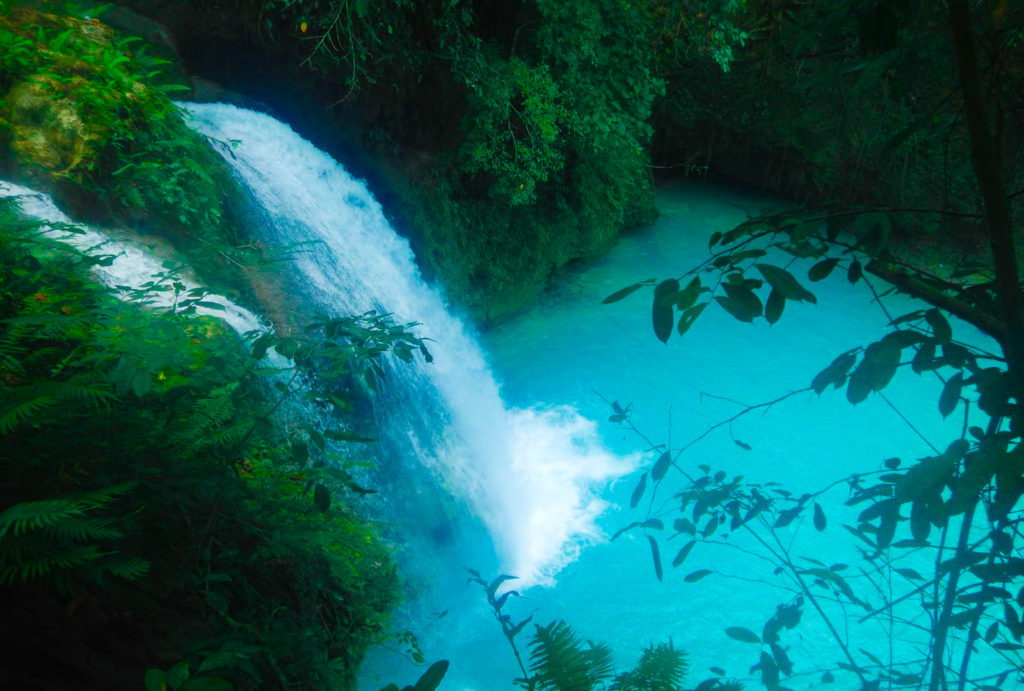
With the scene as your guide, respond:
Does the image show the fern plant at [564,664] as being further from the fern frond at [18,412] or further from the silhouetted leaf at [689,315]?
the fern frond at [18,412]

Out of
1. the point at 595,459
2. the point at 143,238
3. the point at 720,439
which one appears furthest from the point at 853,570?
the point at 143,238

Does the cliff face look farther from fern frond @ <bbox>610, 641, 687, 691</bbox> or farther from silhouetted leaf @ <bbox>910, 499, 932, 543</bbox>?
silhouetted leaf @ <bbox>910, 499, 932, 543</bbox>

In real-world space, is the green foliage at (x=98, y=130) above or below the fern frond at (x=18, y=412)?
above

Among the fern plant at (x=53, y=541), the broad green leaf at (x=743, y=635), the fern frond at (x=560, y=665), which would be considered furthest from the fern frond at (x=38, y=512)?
the broad green leaf at (x=743, y=635)

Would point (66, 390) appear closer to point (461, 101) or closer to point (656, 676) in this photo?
point (656, 676)

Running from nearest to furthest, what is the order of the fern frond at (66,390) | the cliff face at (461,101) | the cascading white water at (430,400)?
the fern frond at (66,390) → the cascading white water at (430,400) → the cliff face at (461,101)

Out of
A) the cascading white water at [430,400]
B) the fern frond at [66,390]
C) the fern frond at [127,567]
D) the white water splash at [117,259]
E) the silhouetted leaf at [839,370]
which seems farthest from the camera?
the cascading white water at [430,400]
